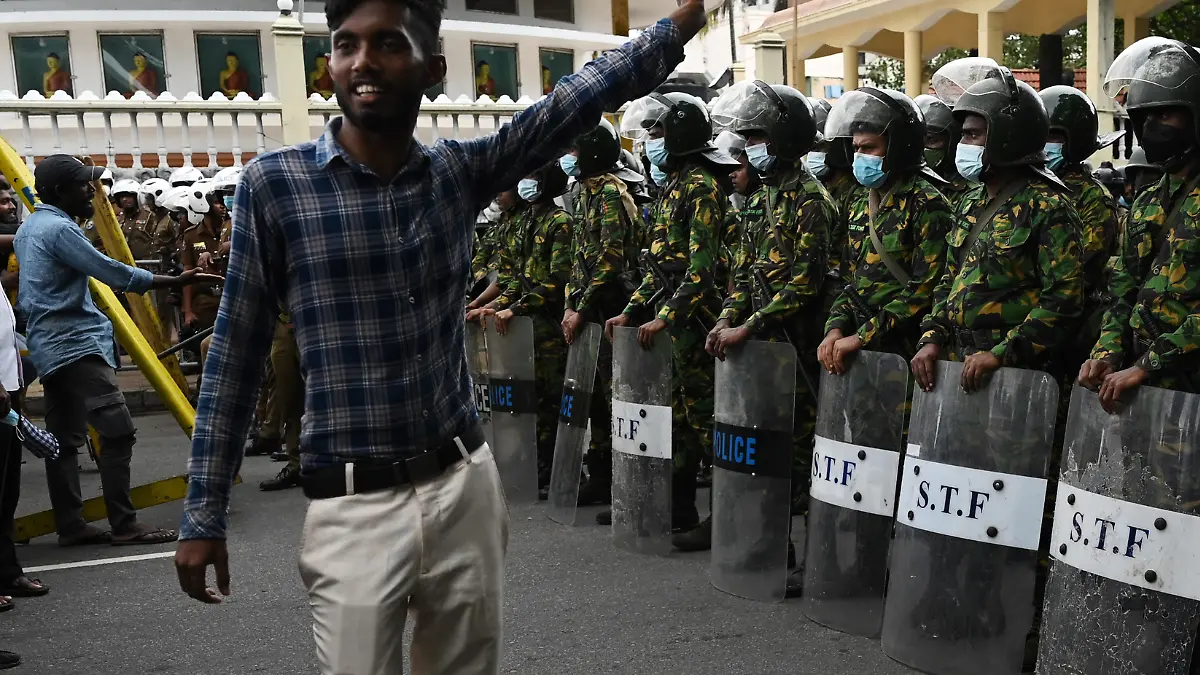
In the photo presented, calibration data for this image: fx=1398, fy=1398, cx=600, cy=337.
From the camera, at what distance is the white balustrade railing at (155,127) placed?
16.7m

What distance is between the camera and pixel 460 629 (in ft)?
8.70

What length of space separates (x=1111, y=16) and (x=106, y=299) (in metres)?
11.9

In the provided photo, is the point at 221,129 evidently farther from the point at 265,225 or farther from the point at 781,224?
the point at 265,225

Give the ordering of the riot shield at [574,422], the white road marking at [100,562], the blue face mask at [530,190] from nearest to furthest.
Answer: the white road marking at [100,562] < the riot shield at [574,422] < the blue face mask at [530,190]

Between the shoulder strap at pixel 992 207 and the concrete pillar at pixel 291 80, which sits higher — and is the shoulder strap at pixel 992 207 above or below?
below

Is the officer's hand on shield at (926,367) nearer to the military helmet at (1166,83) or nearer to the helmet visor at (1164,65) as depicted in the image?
the military helmet at (1166,83)

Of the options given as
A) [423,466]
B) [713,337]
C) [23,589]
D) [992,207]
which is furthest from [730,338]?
[23,589]

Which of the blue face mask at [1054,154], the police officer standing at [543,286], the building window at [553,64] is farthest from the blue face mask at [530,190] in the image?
the building window at [553,64]

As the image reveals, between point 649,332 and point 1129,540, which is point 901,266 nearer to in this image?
point 649,332

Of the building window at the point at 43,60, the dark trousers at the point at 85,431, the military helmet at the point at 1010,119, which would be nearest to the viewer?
the military helmet at the point at 1010,119

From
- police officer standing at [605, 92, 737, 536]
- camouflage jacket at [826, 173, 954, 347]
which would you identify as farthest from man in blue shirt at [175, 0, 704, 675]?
police officer standing at [605, 92, 737, 536]

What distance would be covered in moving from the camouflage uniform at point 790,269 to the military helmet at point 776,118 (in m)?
0.12

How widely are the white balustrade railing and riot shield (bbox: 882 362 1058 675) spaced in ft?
43.3

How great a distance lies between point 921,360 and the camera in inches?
181
